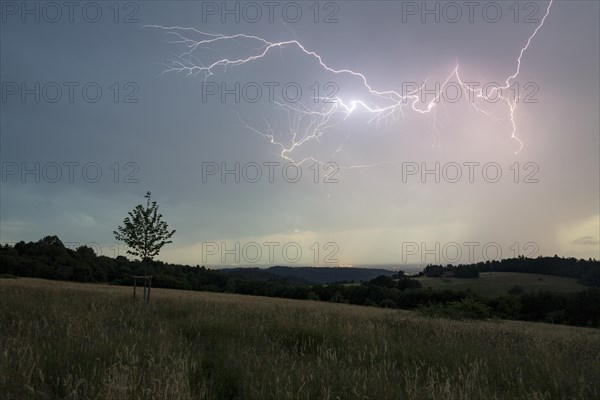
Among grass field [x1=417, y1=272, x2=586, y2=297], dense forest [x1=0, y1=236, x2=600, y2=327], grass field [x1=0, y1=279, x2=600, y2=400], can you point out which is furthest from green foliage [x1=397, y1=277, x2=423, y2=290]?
grass field [x1=0, y1=279, x2=600, y2=400]

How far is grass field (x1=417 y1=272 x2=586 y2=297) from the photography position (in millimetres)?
77944

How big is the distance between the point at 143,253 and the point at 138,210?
1.91 meters

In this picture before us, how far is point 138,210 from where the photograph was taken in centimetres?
1798

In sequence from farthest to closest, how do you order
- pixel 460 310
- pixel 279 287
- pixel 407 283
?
1. pixel 407 283
2. pixel 279 287
3. pixel 460 310

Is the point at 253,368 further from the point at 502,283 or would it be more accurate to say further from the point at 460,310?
the point at 502,283

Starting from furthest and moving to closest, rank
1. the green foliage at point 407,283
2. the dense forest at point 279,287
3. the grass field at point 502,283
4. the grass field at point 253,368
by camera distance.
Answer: the green foliage at point 407,283 → the grass field at point 502,283 → the dense forest at point 279,287 → the grass field at point 253,368

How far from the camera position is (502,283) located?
285 ft

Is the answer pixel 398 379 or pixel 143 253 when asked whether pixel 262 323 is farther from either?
pixel 143 253

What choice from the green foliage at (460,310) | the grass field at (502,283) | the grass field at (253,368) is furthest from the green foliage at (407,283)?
the grass field at (253,368)

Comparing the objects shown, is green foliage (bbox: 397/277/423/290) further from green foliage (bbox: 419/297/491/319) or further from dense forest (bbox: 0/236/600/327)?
green foliage (bbox: 419/297/491/319)

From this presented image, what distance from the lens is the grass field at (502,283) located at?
3069 inches

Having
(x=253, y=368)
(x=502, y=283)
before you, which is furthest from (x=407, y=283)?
(x=253, y=368)

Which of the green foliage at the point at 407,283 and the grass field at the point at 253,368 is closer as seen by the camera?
the grass field at the point at 253,368

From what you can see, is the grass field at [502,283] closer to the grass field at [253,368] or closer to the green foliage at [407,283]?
the green foliage at [407,283]
